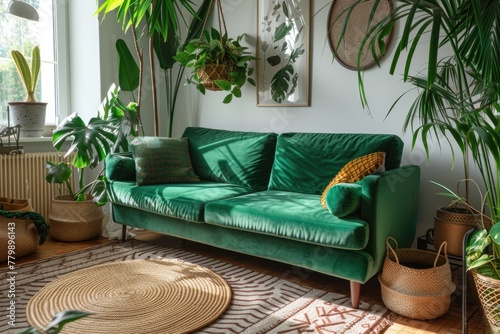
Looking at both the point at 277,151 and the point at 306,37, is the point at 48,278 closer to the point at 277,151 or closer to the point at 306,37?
the point at 277,151

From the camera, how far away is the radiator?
319cm

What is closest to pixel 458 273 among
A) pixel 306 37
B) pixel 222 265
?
pixel 222 265

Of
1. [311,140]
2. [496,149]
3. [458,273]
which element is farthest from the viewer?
[311,140]

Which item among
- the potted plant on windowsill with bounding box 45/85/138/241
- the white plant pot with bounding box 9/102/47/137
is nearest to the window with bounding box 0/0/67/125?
the white plant pot with bounding box 9/102/47/137

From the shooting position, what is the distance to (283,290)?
2.35m

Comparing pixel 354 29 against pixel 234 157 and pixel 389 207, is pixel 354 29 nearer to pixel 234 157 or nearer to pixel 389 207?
pixel 234 157

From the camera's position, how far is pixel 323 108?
321 cm

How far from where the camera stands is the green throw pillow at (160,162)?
305 centimetres

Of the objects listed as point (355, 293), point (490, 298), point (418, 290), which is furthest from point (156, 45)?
point (490, 298)

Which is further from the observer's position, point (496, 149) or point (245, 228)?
point (245, 228)

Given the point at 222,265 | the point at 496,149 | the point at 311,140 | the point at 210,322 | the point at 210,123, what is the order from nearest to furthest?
the point at 496,149 → the point at 210,322 → the point at 222,265 → the point at 311,140 → the point at 210,123

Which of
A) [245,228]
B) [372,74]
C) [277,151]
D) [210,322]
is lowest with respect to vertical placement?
[210,322]

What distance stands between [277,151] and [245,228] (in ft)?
2.74

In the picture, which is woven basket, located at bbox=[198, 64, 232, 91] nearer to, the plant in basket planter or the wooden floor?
the plant in basket planter
